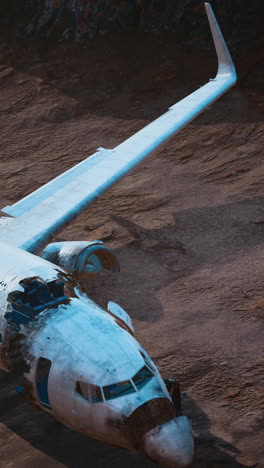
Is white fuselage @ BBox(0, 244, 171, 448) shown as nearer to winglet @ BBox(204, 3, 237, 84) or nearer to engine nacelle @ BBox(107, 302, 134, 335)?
engine nacelle @ BBox(107, 302, 134, 335)

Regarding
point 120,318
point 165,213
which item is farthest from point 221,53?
point 120,318

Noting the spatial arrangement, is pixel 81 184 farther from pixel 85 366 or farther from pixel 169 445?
pixel 169 445

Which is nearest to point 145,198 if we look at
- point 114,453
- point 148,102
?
point 148,102

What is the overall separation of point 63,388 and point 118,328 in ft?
5.88

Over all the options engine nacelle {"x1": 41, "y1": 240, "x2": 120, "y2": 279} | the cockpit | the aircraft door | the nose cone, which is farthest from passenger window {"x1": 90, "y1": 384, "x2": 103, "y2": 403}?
engine nacelle {"x1": 41, "y1": 240, "x2": 120, "y2": 279}

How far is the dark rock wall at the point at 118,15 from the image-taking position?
36.5 meters

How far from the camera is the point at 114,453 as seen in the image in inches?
566

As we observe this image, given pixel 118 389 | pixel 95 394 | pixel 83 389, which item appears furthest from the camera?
pixel 83 389

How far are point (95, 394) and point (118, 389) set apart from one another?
19.7 inches

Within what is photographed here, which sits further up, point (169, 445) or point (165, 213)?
point (169, 445)

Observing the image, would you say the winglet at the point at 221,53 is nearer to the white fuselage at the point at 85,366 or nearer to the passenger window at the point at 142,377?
the white fuselage at the point at 85,366

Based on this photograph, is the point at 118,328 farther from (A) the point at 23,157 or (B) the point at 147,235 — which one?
(A) the point at 23,157

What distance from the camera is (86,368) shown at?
13352 millimetres

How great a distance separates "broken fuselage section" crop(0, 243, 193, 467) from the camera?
12.8m
